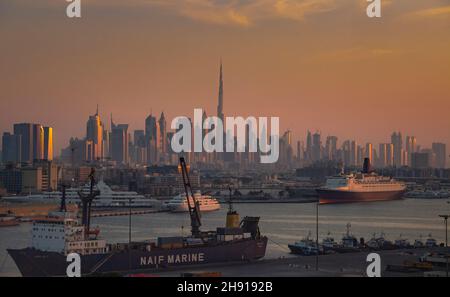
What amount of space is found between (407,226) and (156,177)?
1851 centimetres

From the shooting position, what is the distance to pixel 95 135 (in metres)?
28.5

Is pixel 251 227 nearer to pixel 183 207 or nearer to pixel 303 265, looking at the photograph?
pixel 303 265

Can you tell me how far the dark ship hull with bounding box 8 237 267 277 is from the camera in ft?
26.9

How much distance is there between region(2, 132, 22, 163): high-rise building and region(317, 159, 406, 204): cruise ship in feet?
33.4

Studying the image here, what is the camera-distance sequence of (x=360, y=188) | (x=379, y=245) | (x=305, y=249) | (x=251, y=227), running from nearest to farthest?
(x=305, y=249) < (x=251, y=227) < (x=379, y=245) < (x=360, y=188)

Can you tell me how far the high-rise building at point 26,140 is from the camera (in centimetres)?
2356

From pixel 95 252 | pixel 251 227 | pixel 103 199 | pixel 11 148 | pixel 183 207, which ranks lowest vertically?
pixel 183 207

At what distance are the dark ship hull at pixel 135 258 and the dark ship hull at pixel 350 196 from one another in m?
15.5

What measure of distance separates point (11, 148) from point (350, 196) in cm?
1161

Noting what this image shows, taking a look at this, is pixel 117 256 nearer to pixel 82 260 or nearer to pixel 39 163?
pixel 82 260

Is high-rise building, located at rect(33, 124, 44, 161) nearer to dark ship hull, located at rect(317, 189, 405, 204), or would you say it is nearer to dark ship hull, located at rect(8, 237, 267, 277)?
dark ship hull, located at rect(317, 189, 405, 204)

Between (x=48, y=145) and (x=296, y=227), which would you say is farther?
(x=48, y=145)

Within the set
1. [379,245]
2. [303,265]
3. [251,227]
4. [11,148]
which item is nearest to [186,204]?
[11,148]
